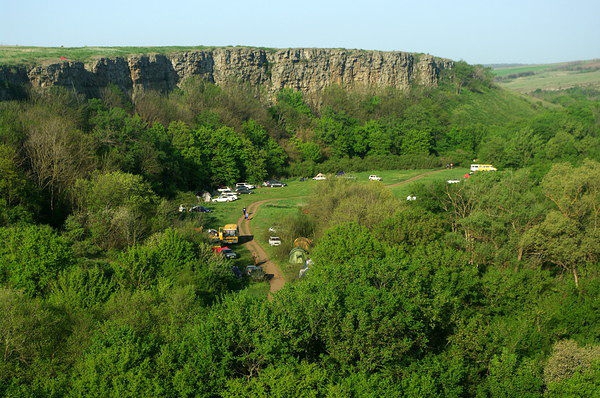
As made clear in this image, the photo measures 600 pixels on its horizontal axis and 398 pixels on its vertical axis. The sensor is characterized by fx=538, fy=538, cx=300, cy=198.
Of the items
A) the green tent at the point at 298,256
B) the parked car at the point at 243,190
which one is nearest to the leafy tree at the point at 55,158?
the green tent at the point at 298,256

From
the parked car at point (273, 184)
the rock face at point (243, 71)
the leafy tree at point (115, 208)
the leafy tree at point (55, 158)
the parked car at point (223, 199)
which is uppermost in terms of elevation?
the rock face at point (243, 71)

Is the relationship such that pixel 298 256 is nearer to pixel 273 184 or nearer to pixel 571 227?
pixel 571 227

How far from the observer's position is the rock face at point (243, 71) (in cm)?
6612

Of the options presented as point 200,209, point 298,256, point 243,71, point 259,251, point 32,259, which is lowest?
point 259,251

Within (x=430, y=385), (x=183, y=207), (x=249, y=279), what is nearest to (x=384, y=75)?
(x=183, y=207)

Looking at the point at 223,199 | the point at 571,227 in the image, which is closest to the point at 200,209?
the point at 223,199

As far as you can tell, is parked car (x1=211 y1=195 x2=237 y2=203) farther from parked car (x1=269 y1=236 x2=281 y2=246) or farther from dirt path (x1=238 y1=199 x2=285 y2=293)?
parked car (x1=269 y1=236 x2=281 y2=246)

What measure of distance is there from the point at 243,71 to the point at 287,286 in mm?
82374

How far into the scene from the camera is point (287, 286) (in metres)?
23.0

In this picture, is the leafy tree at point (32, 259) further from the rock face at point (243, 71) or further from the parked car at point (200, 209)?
the rock face at point (243, 71)

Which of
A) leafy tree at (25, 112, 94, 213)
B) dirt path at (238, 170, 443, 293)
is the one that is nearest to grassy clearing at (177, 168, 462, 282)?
dirt path at (238, 170, 443, 293)

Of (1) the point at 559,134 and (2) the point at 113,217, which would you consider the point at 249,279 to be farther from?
(1) the point at 559,134

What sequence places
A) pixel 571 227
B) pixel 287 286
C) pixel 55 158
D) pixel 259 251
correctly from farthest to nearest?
pixel 259 251 < pixel 55 158 < pixel 571 227 < pixel 287 286

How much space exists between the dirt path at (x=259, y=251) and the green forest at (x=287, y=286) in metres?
2.14
